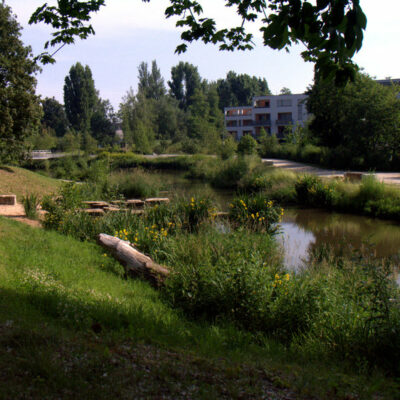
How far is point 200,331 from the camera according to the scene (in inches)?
202

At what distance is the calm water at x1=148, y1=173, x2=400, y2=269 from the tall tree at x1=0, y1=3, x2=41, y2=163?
921 centimetres

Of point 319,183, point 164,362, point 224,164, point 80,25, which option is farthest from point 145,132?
point 164,362

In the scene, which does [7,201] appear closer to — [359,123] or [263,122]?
[359,123]

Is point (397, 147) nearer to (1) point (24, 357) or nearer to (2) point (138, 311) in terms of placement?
(2) point (138, 311)

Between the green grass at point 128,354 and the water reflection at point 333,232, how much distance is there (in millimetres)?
4779

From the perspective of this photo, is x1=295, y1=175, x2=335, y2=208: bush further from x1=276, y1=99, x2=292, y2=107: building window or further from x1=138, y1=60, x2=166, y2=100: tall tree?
x1=138, y1=60, x2=166, y2=100: tall tree

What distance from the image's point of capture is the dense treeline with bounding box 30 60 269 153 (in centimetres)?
5347

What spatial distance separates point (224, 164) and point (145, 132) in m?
27.4

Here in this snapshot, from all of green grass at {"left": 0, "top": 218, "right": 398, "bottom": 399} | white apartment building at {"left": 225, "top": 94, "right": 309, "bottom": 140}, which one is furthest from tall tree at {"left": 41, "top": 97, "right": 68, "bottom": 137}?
green grass at {"left": 0, "top": 218, "right": 398, "bottom": 399}

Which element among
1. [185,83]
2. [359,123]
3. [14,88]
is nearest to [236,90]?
[185,83]

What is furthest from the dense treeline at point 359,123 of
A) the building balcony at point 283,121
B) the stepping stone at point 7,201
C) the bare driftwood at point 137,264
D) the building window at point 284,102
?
the building window at point 284,102

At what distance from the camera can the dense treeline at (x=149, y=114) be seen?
53.5 meters

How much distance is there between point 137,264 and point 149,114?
58.6 metres

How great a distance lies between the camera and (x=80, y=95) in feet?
232
